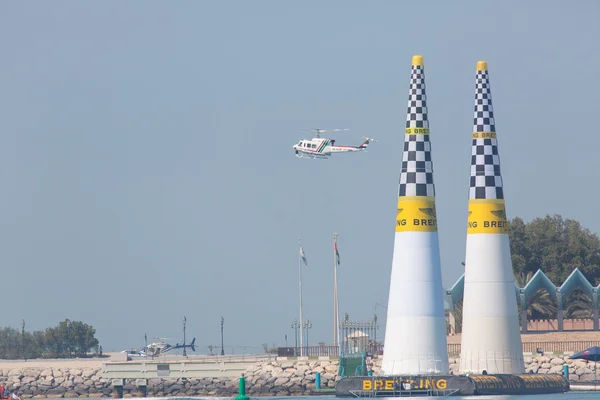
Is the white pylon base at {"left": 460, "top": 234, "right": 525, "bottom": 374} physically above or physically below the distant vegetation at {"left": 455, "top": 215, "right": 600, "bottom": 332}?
below

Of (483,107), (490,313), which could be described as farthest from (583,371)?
(483,107)

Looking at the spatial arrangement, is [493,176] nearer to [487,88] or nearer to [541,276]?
[487,88]

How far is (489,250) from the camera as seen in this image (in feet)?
162

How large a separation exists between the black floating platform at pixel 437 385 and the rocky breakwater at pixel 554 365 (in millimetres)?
19474

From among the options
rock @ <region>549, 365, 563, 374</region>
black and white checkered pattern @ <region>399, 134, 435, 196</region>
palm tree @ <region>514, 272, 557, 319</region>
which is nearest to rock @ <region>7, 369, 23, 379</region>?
palm tree @ <region>514, 272, 557, 319</region>

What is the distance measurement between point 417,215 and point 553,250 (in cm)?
5252

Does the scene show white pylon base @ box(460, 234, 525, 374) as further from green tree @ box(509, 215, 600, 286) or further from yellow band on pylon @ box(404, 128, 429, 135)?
green tree @ box(509, 215, 600, 286)

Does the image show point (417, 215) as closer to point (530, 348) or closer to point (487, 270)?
point (487, 270)

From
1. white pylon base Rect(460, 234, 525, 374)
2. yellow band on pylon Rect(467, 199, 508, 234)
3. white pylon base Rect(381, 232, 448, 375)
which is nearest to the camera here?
white pylon base Rect(381, 232, 448, 375)

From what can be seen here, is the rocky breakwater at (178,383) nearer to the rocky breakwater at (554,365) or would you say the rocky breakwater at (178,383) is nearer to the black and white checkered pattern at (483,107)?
the rocky breakwater at (554,365)

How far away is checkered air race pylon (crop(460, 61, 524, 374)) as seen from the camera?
160 feet

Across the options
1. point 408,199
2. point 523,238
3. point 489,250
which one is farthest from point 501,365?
point 523,238

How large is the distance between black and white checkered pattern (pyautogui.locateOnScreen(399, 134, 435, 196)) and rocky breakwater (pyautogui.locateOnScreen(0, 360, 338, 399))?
81.6 feet

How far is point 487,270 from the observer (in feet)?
161
